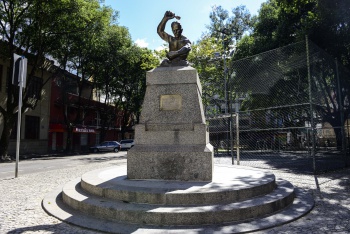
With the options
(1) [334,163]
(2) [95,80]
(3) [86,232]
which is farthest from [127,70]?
(3) [86,232]

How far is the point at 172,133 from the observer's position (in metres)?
6.88

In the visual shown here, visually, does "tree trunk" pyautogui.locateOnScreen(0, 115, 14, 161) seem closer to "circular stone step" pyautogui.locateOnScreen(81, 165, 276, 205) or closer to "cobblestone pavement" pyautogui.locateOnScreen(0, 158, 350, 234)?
"cobblestone pavement" pyautogui.locateOnScreen(0, 158, 350, 234)

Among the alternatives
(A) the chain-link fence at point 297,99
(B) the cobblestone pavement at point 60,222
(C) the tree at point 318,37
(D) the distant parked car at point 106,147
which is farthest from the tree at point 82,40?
(B) the cobblestone pavement at point 60,222

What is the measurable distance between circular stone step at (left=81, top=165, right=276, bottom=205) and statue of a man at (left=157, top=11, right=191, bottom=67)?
3.21 m

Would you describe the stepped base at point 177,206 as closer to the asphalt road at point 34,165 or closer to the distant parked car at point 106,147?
the asphalt road at point 34,165

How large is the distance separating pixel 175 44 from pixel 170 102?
177 centimetres

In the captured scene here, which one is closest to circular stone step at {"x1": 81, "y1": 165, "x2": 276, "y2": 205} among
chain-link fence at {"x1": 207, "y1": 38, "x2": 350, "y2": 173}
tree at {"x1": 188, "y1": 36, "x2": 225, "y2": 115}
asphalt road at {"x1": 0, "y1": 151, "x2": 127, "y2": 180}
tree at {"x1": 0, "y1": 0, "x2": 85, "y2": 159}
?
chain-link fence at {"x1": 207, "y1": 38, "x2": 350, "y2": 173}

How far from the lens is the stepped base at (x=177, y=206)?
4.57 metres

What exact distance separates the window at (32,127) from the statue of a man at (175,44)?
24415 millimetres

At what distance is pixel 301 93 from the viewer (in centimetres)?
1532

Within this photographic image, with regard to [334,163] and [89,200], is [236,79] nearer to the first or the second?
[334,163]

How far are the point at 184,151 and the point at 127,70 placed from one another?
30.6 m

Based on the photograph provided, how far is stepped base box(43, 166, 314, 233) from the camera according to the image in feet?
15.0

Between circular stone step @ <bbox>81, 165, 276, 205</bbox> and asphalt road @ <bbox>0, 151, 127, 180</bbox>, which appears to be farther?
asphalt road @ <bbox>0, 151, 127, 180</bbox>
